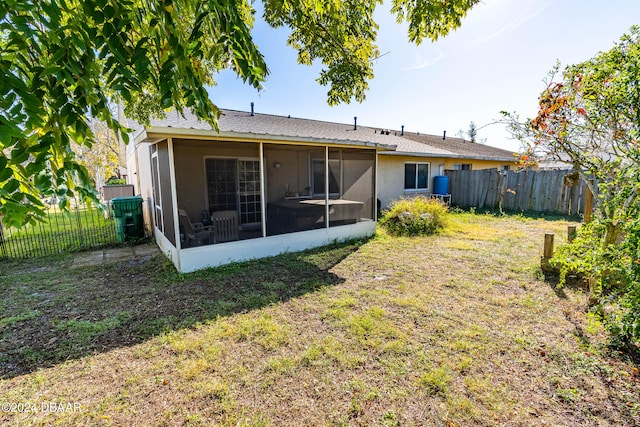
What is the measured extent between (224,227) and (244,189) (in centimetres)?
271

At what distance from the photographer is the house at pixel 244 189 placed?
5.44 m

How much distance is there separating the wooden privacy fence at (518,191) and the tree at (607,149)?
22.7 ft

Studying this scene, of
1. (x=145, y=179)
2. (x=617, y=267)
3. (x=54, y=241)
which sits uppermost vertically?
(x=145, y=179)

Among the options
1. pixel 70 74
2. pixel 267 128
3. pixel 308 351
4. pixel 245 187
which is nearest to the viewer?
pixel 70 74

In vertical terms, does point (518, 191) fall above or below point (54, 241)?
above

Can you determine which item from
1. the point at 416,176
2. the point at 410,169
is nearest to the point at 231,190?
the point at 410,169

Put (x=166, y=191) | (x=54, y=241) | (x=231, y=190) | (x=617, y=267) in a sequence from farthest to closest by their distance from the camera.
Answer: (x=231, y=190), (x=54, y=241), (x=166, y=191), (x=617, y=267)

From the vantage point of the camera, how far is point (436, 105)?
11148 mm

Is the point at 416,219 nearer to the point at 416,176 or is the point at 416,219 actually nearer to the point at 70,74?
the point at 416,176

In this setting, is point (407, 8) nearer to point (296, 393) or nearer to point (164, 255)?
point (296, 393)

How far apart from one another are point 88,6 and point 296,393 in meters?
2.83

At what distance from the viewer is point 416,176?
12797 mm

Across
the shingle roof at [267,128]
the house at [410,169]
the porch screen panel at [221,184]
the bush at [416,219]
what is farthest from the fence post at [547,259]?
the porch screen panel at [221,184]

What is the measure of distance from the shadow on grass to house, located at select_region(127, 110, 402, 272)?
58cm
